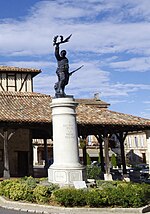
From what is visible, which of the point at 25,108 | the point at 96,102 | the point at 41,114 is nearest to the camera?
the point at 41,114

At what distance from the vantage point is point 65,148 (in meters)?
11.8

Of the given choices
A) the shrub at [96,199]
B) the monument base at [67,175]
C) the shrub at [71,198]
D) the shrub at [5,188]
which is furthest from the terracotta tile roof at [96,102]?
the shrub at [96,199]

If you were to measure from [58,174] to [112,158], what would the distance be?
25.2 metres

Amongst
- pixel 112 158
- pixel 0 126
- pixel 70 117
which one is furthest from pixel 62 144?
pixel 112 158

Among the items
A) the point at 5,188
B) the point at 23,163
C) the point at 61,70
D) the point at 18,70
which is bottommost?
the point at 5,188

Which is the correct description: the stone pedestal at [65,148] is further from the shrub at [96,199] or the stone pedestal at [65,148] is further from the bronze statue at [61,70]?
the shrub at [96,199]

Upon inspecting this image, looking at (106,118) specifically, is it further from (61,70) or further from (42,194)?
(42,194)

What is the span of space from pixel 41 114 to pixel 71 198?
10.4 metres

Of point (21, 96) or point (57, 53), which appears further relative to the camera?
point (21, 96)

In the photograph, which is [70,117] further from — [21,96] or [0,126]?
[21,96]

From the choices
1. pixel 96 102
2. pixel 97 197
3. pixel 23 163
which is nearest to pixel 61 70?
pixel 97 197

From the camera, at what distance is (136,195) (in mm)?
9438

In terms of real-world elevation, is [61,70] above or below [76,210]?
above

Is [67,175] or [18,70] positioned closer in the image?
[67,175]
